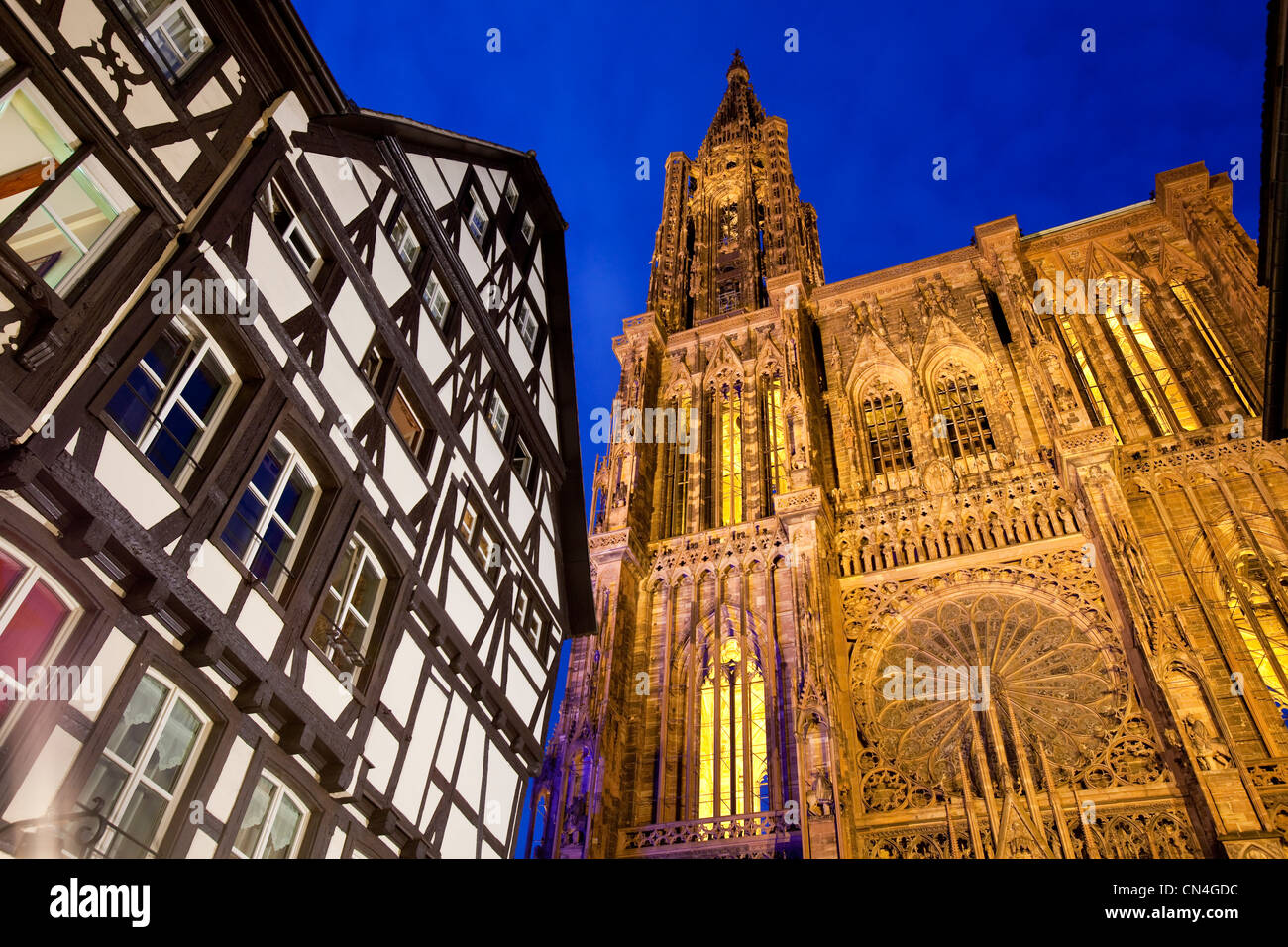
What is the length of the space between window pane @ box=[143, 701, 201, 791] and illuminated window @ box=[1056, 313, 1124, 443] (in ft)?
64.3

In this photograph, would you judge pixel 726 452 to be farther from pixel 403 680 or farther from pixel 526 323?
pixel 403 680

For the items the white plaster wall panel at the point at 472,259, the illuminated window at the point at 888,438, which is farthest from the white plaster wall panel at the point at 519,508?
the illuminated window at the point at 888,438

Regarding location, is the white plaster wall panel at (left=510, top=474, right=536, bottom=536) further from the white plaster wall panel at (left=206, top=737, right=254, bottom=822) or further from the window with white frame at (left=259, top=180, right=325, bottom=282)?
the white plaster wall panel at (left=206, top=737, right=254, bottom=822)

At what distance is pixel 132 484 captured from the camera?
6594 millimetres

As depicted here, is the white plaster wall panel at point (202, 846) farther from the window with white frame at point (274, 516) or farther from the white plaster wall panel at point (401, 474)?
the white plaster wall panel at point (401, 474)

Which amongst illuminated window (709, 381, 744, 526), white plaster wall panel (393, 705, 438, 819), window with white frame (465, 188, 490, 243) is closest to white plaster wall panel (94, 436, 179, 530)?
white plaster wall panel (393, 705, 438, 819)

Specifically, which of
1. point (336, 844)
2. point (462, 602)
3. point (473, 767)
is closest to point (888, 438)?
point (462, 602)

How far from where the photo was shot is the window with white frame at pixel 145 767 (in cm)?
605

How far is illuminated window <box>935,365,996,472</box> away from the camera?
76.4 feet

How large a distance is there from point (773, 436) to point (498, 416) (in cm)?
1351

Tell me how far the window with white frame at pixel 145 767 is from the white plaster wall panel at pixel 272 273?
3614mm
